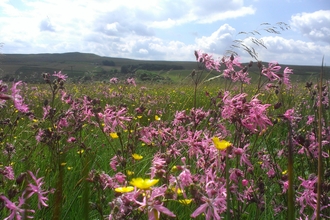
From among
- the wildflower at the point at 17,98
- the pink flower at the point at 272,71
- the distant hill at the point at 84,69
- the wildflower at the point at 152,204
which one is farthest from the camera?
the distant hill at the point at 84,69

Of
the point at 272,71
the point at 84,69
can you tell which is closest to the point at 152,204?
the point at 272,71

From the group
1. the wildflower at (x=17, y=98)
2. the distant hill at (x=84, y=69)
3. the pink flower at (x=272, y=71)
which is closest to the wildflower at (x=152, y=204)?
the wildflower at (x=17, y=98)

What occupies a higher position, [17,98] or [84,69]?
[17,98]

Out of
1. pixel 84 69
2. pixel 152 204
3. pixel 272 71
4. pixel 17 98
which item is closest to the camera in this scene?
pixel 152 204

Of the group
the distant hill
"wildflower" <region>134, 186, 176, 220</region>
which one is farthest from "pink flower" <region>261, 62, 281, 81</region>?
"wildflower" <region>134, 186, 176, 220</region>

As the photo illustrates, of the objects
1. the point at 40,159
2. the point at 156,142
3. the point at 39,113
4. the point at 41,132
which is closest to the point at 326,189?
the point at 156,142

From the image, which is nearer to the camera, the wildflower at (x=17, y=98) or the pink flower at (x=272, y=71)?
the wildflower at (x=17, y=98)

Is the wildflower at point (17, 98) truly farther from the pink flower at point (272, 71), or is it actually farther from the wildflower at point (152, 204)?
the pink flower at point (272, 71)

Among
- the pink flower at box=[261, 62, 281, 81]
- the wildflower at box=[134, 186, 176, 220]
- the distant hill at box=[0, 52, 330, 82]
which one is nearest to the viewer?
the wildflower at box=[134, 186, 176, 220]

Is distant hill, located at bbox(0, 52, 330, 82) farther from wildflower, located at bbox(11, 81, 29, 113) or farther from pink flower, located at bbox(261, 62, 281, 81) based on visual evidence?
wildflower, located at bbox(11, 81, 29, 113)

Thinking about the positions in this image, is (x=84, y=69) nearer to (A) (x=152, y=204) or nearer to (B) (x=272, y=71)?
(B) (x=272, y=71)

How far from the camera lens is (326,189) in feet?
4.21

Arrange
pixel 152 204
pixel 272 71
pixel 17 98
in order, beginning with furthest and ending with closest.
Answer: pixel 272 71 → pixel 17 98 → pixel 152 204

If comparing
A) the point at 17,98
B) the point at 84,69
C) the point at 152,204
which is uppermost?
the point at 17,98
